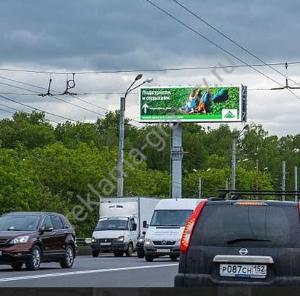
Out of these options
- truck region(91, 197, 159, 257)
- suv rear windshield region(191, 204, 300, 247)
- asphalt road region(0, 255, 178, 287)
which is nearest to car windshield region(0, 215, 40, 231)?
asphalt road region(0, 255, 178, 287)

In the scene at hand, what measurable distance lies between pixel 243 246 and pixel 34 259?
52.0 feet

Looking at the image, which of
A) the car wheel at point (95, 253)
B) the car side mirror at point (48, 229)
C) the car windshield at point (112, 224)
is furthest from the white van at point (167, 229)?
the car windshield at point (112, 224)

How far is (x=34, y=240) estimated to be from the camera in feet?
85.4

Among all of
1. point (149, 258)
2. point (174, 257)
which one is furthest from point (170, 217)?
point (149, 258)

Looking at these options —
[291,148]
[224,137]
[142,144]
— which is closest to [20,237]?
[142,144]

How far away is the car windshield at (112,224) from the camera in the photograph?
154ft

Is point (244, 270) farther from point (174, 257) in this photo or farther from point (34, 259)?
point (174, 257)

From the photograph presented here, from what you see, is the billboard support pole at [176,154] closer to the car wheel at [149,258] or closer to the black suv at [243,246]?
the car wheel at [149,258]

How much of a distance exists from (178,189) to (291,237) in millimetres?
72229

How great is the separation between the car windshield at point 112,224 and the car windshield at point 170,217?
9.98 meters

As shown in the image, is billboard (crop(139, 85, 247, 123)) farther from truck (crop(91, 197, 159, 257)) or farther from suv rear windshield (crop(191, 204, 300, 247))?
suv rear windshield (crop(191, 204, 300, 247))

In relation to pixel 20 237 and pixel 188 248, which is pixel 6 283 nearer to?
pixel 20 237

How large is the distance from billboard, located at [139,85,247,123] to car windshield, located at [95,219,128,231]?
31933mm

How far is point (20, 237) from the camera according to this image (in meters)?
→ 25.6
